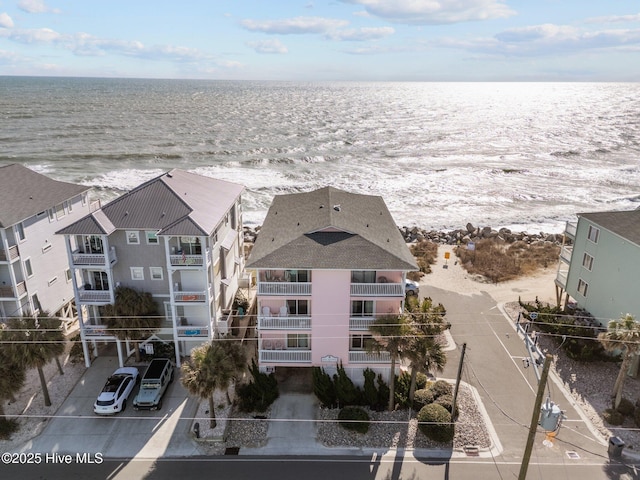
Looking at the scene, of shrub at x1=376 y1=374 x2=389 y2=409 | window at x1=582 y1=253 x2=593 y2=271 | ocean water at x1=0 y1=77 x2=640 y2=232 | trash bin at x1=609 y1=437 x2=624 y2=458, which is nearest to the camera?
trash bin at x1=609 y1=437 x2=624 y2=458

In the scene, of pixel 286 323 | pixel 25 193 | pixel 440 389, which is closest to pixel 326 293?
pixel 286 323

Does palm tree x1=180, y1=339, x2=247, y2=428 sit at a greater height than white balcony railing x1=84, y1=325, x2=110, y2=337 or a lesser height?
greater

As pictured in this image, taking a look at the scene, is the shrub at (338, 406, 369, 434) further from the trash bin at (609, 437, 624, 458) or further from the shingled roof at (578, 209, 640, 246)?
the shingled roof at (578, 209, 640, 246)

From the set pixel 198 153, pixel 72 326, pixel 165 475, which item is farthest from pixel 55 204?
pixel 198 153

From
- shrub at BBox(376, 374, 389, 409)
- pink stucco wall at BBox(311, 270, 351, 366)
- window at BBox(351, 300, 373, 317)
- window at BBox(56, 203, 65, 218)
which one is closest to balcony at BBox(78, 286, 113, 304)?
window at BBox(56, 203, 65, 218)

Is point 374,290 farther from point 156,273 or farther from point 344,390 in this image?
point 156,273

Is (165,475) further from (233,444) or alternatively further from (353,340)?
(353,340)

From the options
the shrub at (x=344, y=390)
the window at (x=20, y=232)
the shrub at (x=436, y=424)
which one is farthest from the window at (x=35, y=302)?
the shrub at (x=436, y=424)

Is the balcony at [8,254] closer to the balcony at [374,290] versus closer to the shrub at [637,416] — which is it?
the balcony at [374,290]
